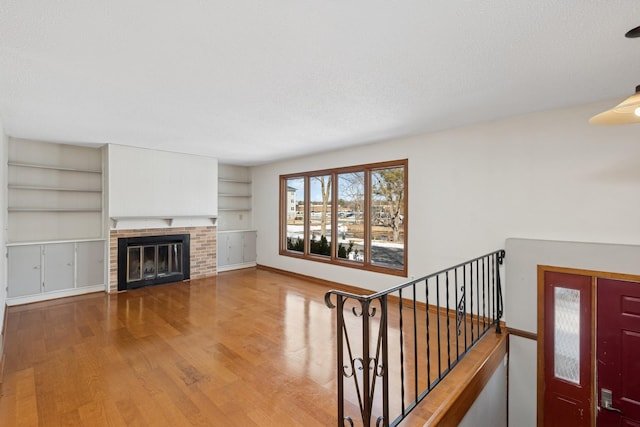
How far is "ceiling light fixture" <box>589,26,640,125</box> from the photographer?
1.69 metres

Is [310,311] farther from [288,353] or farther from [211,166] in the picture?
[211,166]

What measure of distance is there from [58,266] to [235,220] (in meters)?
3.43

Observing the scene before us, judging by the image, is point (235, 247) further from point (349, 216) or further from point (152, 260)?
point (349, 216)

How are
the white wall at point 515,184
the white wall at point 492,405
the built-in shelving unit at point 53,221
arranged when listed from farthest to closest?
the built-in shelving unit at point 53,221 < the white wall at point 515,184 < the white wall at point 492,405

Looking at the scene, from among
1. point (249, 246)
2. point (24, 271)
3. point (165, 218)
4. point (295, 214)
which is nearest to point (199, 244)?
point (165, 218)

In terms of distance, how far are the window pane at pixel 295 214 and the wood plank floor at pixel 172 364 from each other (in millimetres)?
1925

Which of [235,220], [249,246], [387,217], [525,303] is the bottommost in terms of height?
[525,303]

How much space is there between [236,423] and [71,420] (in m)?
1.11

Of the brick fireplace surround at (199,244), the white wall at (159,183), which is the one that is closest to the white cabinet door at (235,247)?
the brick fireplace surround at (199,244)

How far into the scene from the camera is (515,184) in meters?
3.54

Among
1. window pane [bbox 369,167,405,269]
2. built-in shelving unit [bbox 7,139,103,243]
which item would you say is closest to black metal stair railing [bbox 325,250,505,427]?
window pane [bbox 369,167,405,269]

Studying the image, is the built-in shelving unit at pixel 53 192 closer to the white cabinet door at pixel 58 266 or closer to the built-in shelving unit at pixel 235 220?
the white cabinet door at pixel 58 266

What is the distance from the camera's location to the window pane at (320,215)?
19.4 ft

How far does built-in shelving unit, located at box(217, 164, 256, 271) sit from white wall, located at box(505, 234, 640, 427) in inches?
212
